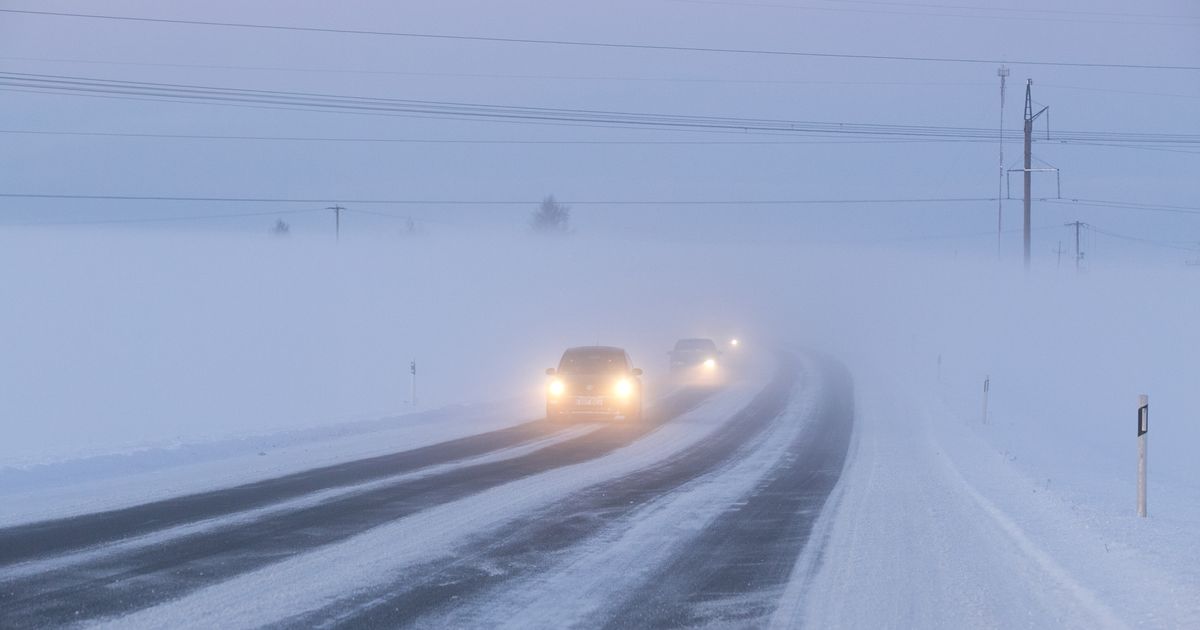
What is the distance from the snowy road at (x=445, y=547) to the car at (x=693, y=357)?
29296 millimetres

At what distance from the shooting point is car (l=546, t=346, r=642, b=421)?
24.4 meters

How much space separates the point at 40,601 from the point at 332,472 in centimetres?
792

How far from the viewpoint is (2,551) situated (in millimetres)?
9320

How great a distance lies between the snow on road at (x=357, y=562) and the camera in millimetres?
7320

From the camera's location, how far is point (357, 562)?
30.1ft

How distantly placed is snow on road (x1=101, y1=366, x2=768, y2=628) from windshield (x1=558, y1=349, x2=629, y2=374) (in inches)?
341

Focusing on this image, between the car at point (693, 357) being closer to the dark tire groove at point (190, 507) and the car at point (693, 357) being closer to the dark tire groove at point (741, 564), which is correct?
the dark tire groove at point (190, 507)

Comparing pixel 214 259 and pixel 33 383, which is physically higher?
pixel 214 259

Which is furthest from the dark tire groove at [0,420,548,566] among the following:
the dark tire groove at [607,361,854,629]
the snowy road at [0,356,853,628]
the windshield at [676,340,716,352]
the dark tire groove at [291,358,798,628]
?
the windshield at [676,340,716,352]

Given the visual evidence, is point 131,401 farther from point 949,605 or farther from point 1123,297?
point 1123,297

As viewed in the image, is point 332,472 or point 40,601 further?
point 332,472

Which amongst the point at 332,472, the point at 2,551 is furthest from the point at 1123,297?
the point at 2,551

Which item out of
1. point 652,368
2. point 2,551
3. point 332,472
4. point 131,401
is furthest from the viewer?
point 652,368

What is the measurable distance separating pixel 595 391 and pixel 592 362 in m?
1.38
